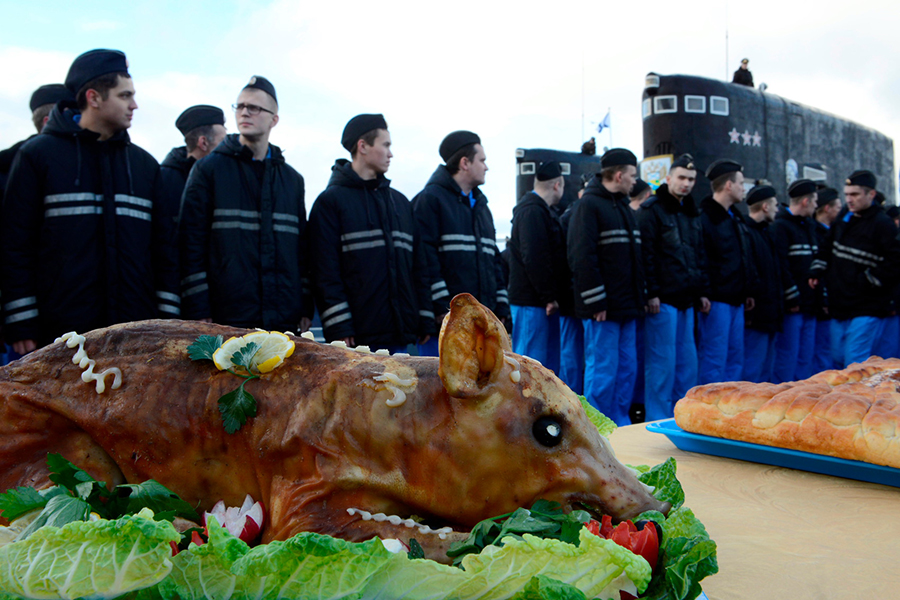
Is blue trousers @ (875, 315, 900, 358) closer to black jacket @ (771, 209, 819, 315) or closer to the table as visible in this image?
black jacket @ (771, 209, 819, 315)

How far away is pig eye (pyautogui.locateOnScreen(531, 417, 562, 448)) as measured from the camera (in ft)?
3.27

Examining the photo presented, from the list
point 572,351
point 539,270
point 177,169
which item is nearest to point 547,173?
point 539,270

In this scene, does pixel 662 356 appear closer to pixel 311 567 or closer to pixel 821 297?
pixel 821 297

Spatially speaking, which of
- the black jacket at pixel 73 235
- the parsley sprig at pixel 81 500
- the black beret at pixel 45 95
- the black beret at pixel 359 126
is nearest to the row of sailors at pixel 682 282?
the black beret at pixel 359 126

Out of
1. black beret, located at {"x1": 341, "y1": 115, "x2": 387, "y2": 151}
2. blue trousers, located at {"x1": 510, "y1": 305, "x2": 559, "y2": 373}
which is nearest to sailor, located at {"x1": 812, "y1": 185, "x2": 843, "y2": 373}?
blue trousers, located at {"x1": 510, "y1": 305, "x2": 559, "y2": 373}

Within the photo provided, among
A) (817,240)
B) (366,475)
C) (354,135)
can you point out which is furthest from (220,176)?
(817,240)

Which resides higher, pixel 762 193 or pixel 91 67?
pixel 91 67

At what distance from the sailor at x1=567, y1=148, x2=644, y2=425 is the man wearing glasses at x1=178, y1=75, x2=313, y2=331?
2770 millimetres

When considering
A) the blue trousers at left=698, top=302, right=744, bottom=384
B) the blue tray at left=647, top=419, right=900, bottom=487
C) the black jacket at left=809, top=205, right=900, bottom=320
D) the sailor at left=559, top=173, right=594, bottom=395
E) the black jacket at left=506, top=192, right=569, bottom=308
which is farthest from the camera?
the black jacket at left=809, top=205, right=900, bottom=320

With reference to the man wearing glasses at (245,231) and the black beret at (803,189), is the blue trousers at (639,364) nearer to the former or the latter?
the black beret at (803,189)

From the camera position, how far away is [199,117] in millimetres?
4590

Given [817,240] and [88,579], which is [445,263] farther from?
[817,240]

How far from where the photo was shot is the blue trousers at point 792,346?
7.66 meters

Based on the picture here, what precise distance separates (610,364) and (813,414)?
402 centimetres
